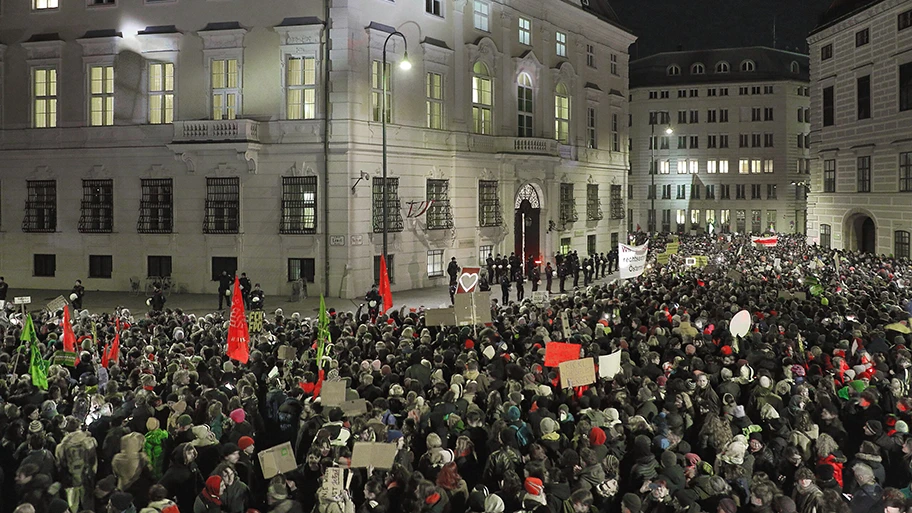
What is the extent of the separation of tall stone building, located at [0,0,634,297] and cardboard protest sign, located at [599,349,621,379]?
21653mm

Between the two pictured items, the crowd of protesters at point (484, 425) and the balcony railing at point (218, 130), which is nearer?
the crowd of protesters at point (484, 425)

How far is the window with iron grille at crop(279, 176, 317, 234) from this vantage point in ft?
114

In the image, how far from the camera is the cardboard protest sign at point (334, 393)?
11.7 metres

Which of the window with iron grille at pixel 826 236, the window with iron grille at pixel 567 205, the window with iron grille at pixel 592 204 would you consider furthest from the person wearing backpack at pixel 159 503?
the window with iron grille at pixel 826 236

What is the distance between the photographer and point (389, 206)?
121ft

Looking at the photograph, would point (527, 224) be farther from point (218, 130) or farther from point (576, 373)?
point (576, 373)

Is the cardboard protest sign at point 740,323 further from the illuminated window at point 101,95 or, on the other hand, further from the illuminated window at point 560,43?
the illuminated window at point 560,43

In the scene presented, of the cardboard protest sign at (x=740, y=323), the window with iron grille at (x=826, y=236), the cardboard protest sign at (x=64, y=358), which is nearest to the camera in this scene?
the cardboard protest sign at (x=64, y=358)

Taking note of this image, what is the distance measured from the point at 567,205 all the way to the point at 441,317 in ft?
104

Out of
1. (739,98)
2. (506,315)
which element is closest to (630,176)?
(739,98)

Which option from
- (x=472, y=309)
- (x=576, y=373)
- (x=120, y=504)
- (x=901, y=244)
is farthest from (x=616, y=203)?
(x=120, y=504)

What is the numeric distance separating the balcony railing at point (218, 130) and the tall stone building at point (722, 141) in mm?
63167

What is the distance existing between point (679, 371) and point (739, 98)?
83658 millimetres

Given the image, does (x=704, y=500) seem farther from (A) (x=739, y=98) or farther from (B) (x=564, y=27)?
(A) (x=739, y=98)
